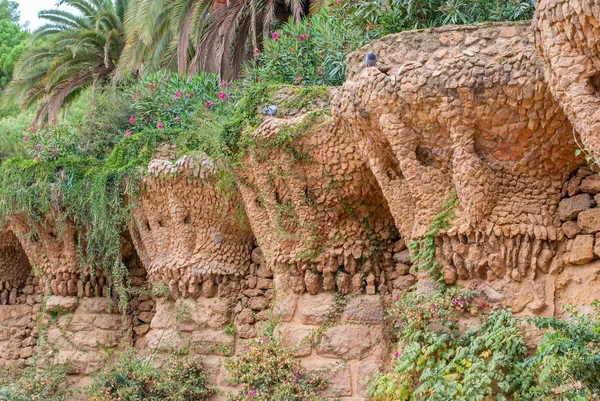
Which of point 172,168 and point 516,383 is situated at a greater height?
point 172,168

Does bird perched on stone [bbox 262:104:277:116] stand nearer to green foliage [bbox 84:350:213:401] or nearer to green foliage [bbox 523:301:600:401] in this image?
green foliage [bbox 84:350:213:401]

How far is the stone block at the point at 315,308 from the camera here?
7.57 metres

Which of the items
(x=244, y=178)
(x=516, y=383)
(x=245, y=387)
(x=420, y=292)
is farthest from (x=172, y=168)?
(x=516, y=383)

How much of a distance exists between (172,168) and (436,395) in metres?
4.18

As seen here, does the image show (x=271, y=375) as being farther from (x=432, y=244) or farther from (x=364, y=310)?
(x=432, y=244)

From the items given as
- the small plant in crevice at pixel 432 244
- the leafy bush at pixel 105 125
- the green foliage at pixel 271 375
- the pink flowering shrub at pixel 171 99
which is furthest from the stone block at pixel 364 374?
the leafy bush at pixel 105 125

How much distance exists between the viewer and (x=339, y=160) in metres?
7.20

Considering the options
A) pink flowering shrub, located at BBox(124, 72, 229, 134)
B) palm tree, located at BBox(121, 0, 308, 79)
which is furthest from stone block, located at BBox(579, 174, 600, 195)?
palm tree, located at BBox(121, 0, 308, 79)

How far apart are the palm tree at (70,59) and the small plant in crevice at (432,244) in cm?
920

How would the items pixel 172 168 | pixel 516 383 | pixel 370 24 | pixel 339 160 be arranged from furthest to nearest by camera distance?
pixel 172 168
pixel 370 24
pixel 339 160
pixel 516 383

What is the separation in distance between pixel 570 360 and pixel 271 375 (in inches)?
130

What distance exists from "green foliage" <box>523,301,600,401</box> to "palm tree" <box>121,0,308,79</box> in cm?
678

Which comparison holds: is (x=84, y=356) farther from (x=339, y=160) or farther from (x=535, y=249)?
(x=535, y=249)

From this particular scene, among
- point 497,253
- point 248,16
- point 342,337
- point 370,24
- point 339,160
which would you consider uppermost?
point 248,16
